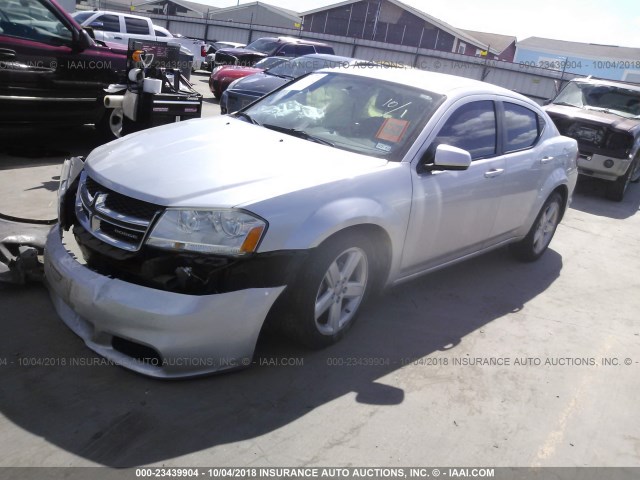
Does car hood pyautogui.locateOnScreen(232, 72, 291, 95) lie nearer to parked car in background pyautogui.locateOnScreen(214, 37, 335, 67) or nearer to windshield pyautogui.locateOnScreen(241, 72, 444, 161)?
windshield pyautogui.locateOnScreen(241, 72, 444, 161)

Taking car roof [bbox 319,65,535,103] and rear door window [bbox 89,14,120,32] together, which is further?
rear door window [bbox 89,14,120,32]

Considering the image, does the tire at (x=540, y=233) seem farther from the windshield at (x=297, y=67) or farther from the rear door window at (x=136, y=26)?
the rear door window at (x=136, y=26)

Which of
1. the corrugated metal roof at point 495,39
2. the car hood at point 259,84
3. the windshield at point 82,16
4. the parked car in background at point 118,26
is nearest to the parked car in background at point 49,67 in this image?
the car hood at point 259,84

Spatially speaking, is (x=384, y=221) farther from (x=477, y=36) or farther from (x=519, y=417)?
(x=477, y=36)

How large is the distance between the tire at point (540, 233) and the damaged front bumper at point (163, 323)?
131 inches

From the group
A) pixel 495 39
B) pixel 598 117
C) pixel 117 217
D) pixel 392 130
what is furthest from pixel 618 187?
pixel 495 39

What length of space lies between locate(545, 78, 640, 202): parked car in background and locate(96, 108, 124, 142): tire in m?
6.77

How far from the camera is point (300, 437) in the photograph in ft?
9.05

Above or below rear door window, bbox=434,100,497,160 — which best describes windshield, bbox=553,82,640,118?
above

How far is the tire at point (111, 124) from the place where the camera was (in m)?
6.85

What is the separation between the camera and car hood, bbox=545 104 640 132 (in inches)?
366

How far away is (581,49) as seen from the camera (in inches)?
1950

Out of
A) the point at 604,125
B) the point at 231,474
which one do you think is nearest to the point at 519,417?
the point at 231,474

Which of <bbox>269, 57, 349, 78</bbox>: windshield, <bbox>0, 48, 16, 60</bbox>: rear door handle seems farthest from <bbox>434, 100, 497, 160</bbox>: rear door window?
<bbox>269, 57, 349, 78</bbox>: windshield
